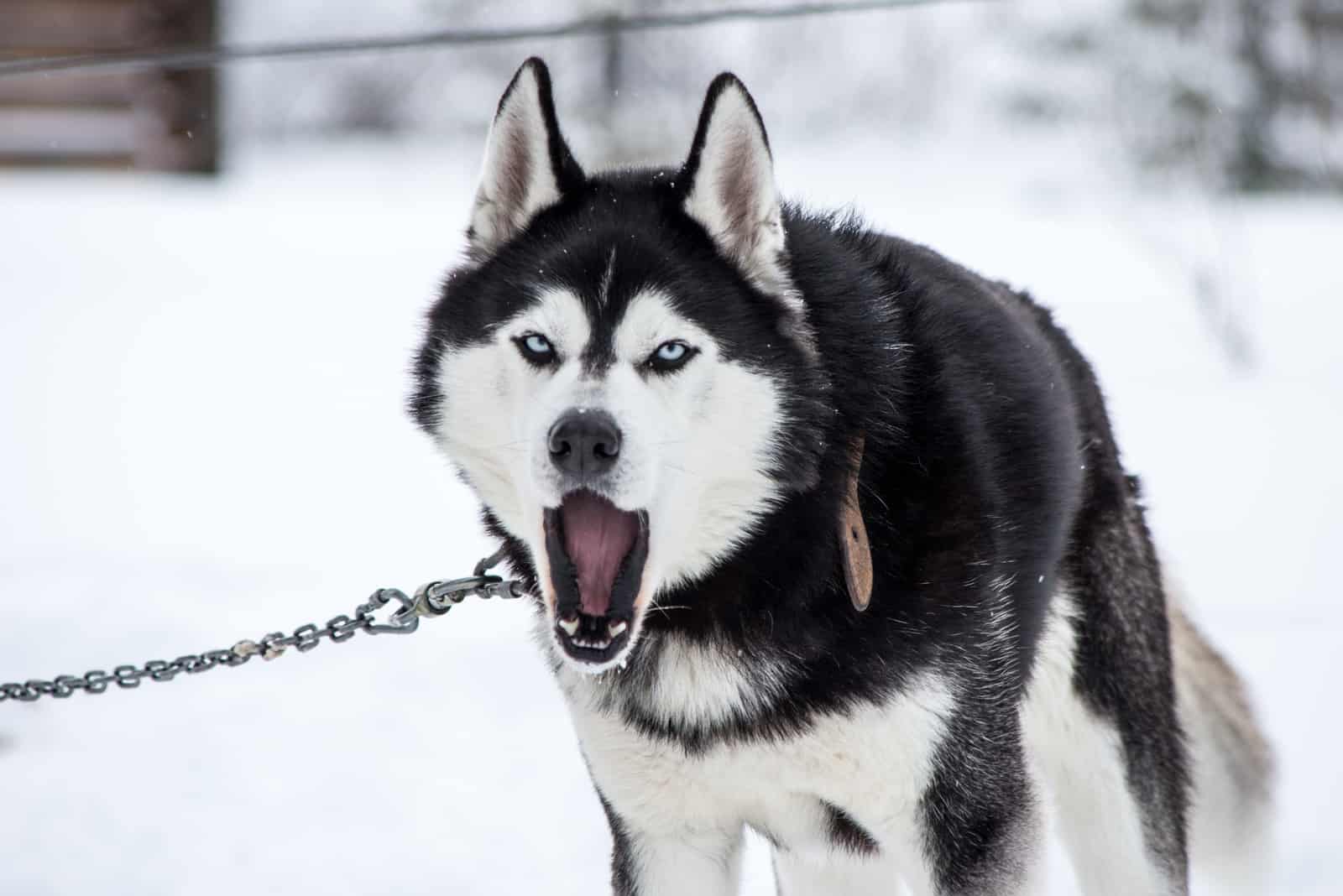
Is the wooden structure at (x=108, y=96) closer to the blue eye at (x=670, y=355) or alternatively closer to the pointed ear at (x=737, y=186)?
the pointed ear at (x=737, y=186)

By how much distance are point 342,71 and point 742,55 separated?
5617 millimetres

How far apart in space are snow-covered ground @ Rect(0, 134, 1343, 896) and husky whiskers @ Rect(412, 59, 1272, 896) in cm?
52

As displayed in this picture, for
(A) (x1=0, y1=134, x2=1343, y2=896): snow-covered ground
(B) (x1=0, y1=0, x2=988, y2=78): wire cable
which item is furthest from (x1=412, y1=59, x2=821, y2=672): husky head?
(B) (x1=0, y1=0, x2=988, y2=78): wire cable

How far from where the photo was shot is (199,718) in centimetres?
383

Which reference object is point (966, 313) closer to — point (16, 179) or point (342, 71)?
point (16, 179)

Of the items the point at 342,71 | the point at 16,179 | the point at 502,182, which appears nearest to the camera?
the point at 502,182

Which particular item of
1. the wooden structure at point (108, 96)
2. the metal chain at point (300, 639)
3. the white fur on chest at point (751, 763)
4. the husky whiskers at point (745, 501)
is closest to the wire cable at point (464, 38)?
the husky whiskers at point (745, 501)

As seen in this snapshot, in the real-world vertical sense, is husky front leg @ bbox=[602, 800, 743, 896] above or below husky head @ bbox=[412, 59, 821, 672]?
below

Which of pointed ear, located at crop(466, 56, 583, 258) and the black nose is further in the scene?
pointed ear, located at crop(466, 56, 583, 258)

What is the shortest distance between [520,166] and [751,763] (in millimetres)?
902

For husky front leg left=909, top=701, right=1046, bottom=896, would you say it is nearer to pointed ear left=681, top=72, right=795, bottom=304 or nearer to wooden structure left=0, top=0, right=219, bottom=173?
pointed ear left=681, top=72, right=795, bottom=304

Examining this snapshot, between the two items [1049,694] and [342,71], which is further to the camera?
[342,71]

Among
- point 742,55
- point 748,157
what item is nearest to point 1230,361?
point 748,157

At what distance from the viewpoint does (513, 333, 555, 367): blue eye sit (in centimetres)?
186
